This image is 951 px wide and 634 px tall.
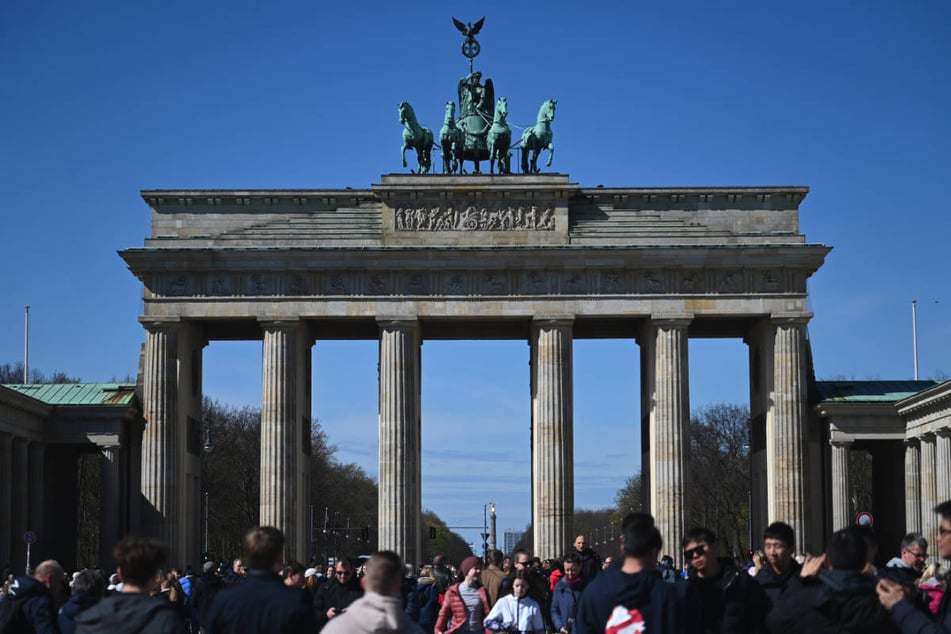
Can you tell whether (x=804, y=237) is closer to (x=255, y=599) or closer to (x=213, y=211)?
(x=213, y=211)

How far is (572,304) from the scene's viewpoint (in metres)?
64.2

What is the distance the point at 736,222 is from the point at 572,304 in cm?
753

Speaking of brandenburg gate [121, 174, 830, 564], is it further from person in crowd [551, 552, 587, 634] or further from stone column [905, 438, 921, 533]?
person in crowd [551, 552, 587, 634]

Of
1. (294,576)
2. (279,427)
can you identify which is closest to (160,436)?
(279,427)

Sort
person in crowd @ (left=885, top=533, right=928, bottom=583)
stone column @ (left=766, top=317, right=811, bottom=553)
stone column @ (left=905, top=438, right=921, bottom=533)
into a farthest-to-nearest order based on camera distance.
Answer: stone column @ (left=905, top=438, right=921, bottom=533) < stone column @ (left=766, top=317, right=811, bottom=553) < person in crowd @ (left=885, top=533, right=928, bottom=583)

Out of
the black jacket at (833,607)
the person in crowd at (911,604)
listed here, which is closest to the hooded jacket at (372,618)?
the black jacket at (833,607)

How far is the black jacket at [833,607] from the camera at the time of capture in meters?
12.2

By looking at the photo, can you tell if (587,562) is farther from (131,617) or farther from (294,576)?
(131,617)

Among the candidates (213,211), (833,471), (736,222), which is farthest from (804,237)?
(213,211)

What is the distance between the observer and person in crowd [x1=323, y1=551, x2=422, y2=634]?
11391 mm

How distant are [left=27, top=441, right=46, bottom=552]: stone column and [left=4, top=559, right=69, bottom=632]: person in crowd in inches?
1898

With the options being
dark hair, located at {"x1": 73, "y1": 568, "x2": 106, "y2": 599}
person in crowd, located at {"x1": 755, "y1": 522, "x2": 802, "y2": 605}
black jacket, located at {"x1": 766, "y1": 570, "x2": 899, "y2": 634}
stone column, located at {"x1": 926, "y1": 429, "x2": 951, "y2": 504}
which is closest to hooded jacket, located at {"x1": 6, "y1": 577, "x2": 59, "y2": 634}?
dark hair, located at {"x1": 73, "y1": 568, "x2": 106, "y2": 599}

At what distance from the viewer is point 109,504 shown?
63281 millimetres

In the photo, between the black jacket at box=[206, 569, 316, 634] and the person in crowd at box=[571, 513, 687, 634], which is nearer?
the person in crowd at box=[571, 513, 687, 634]
